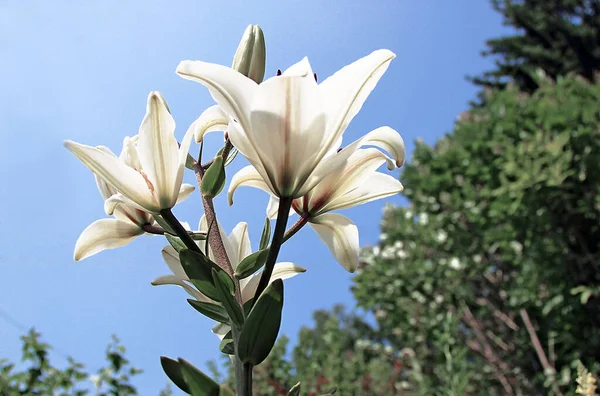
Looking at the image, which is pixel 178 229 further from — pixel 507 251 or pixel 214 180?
pixel 507 251

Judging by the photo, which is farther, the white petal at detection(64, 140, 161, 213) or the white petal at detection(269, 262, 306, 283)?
the white petal at detection(269, 262, 306, 283)

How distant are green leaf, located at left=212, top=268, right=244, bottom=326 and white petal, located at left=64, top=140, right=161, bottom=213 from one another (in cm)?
11

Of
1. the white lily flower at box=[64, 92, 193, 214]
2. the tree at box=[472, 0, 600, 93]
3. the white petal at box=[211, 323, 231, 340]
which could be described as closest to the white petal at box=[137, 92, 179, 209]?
the white lily flower at box=[64, 92, 193, 214]

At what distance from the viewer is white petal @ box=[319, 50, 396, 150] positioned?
0.58 meters

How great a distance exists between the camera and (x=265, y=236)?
2.22ft

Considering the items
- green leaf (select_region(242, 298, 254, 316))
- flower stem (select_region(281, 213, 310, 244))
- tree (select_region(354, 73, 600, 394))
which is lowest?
green leaf (select_region(242, 298, 254, 316))

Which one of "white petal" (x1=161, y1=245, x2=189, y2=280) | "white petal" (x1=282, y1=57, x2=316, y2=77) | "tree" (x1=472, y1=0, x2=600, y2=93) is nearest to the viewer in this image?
"white petal" (x1=282, y1=57, x2=316, y2=77)

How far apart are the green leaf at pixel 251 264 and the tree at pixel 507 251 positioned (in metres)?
2.56

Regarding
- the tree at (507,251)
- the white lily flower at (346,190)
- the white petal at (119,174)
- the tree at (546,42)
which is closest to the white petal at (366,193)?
the white lily flower at (346,190)

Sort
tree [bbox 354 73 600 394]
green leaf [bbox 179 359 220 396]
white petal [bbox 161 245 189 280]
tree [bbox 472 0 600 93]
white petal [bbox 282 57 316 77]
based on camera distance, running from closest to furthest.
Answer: green leaf [bbox 179 359 220 396], white petal [bbox 282 57 316 77], white petal [bbox 161 245 189 280], tree [bbox 354 73 600 394], tree [bbox 472 0 600 93]

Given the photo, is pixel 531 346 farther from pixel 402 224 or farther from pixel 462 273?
pixel 402 224

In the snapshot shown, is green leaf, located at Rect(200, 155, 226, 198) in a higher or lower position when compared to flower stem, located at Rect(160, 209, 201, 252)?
higher

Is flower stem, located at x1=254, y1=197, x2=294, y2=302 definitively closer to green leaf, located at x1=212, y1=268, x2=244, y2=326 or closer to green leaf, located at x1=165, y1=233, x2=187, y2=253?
green leaf, located at x1=212, y1=268, x2=244, y2=326

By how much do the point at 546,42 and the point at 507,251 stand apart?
35.3ft
